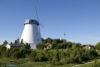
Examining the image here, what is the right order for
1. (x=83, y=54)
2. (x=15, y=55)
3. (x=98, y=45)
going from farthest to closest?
1. (x=98, y=45)
2. (x=15, y=55)
3. (x=83, y=54)

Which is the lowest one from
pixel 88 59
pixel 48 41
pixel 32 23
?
pixel 88 59

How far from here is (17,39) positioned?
71.7 metres

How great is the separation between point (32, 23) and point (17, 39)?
734 cm

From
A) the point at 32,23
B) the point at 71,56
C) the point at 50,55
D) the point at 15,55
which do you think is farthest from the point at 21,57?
the point at 32,23

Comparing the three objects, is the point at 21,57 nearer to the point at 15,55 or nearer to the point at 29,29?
the point at 15,55

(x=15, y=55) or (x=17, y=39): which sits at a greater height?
(x=17, y=39)

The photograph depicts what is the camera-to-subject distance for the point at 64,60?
35.9m

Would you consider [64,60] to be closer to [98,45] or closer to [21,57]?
[21,57]

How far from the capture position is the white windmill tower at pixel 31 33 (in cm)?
6600

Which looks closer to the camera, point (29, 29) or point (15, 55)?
point (15, 55)

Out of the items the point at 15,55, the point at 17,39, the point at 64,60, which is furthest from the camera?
the point at 17,39

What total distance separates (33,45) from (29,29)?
5.02 meters

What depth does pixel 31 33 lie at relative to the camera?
220 ft

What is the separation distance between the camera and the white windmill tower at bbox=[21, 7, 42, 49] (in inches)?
2598
